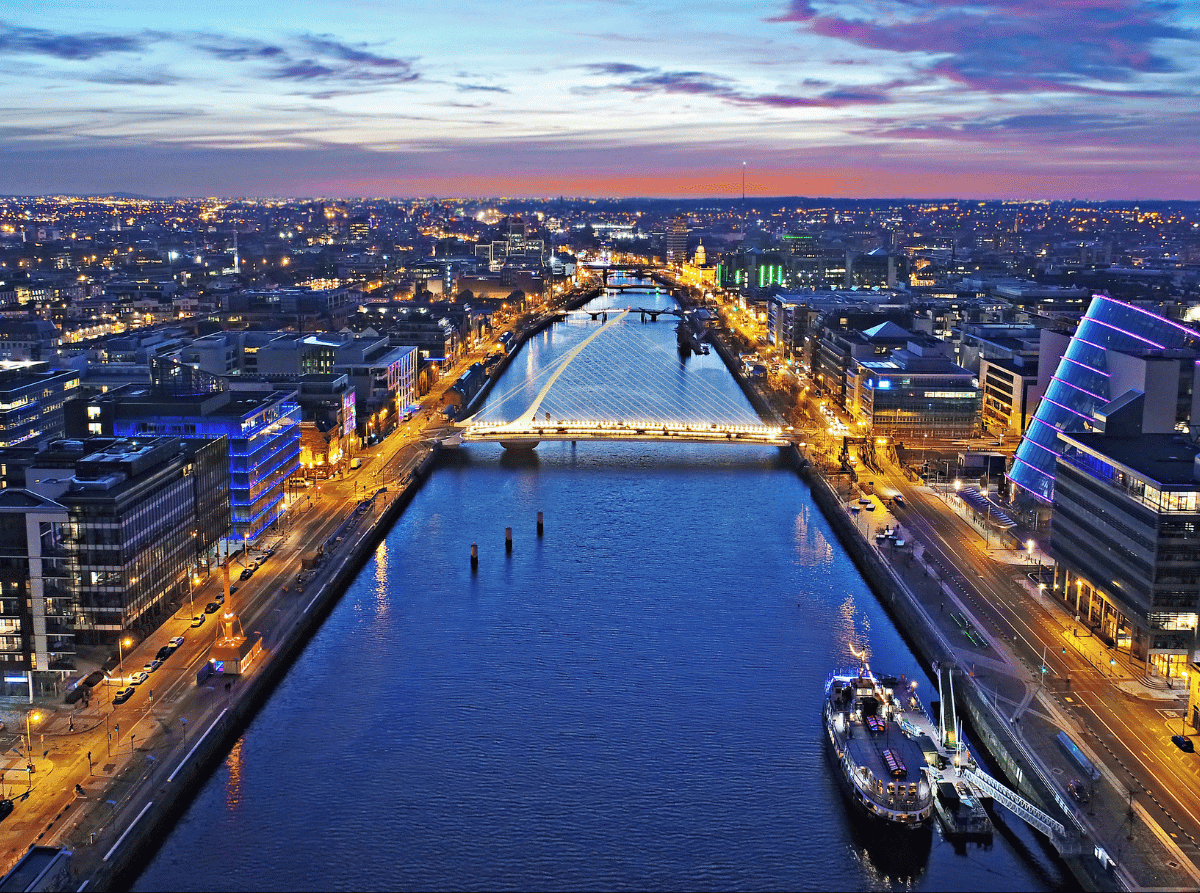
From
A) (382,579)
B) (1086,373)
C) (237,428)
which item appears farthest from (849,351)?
(237,428)

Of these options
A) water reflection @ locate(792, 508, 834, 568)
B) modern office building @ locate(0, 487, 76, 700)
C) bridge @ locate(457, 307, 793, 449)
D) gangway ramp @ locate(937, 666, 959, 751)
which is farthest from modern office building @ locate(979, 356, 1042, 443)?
modern office building @ locate(0, 487, 76, 700)

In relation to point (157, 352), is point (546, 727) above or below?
below

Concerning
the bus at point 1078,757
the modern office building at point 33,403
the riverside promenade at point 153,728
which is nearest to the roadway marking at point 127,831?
the riverside promenade at point 153,728

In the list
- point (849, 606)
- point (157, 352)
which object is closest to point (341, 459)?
point (157, 352)

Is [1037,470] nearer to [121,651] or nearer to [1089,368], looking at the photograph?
[1089,368]

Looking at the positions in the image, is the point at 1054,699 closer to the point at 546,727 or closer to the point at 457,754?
the point at 546,727

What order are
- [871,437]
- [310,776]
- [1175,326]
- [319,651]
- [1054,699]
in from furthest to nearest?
[871,437] < [1175,326] < [319,651] < [1054,699] < [310,776]

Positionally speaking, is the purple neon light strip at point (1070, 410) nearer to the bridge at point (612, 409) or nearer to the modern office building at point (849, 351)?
the bridge at point (612, 409)
